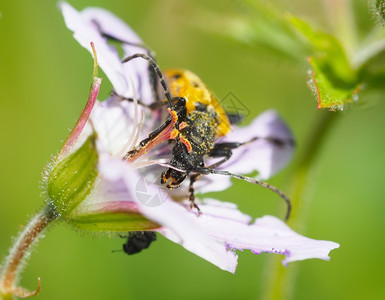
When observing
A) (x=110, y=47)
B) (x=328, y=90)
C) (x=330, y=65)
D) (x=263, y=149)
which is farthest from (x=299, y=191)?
(x=110, y=47)

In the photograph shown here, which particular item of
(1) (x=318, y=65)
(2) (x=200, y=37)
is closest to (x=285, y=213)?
(1) (x=318, y=65)

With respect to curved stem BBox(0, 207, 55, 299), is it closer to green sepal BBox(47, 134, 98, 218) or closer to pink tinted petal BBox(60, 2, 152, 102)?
green sepal BBox(47, 134, 98, 218)

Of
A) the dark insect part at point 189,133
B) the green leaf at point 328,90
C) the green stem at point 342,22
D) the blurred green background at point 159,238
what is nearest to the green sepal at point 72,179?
the dark insect part at point 189,133

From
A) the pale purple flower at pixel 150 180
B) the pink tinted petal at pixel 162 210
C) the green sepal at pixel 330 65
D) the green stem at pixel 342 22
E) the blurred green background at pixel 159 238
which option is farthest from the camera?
the blurred green background at pixel 159 238

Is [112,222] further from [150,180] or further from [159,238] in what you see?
[159,238]

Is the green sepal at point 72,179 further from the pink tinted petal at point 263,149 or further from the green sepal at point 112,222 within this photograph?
the pink tinted petal at point 263,149

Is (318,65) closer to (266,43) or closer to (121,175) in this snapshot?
(266,43)

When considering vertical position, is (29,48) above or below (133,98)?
above
